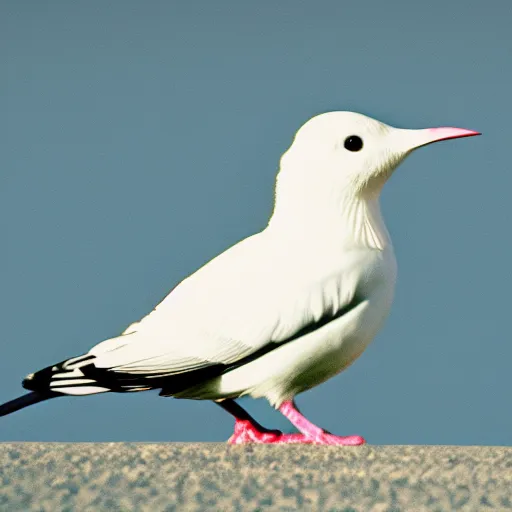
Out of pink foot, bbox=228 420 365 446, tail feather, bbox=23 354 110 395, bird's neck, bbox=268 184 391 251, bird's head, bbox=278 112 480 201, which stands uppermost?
bird's head, bbox=278 112 480 201

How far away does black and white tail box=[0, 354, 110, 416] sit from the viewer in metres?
2.88

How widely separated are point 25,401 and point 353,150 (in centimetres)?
120

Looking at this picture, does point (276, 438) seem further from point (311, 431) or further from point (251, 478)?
point (251, 478)

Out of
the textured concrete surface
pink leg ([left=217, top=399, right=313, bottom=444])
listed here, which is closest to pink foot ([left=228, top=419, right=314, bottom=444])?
pink leg ([left=217, top=399, right=313, bottom=444])

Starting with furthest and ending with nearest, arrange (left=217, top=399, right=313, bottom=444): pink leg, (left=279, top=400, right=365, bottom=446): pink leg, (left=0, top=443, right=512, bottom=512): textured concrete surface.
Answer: (left=217, top=399, right=313, bottom=444): pink leg, (left=279, top=400, right=365, bottom=446): pink leg, (left=0, top=443, right=512, bottom=512): textured concrete surface

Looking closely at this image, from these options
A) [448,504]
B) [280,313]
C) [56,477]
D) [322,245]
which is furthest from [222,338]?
[448,504]

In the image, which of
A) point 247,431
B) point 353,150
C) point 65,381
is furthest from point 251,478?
point 353,150

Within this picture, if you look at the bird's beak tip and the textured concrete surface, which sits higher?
the bird's beak tip

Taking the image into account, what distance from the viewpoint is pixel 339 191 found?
302 centimetres

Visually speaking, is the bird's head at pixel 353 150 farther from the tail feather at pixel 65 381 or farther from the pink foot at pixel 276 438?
the tail feather at pixel 65 381

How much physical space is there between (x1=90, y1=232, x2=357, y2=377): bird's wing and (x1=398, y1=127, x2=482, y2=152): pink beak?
46cm

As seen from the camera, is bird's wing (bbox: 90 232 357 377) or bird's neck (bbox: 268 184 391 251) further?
bird's neck (bbox: 268 184 391 251)

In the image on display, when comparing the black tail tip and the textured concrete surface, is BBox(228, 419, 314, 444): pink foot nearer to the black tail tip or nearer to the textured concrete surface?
the textured concrete surface

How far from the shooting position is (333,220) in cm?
300
